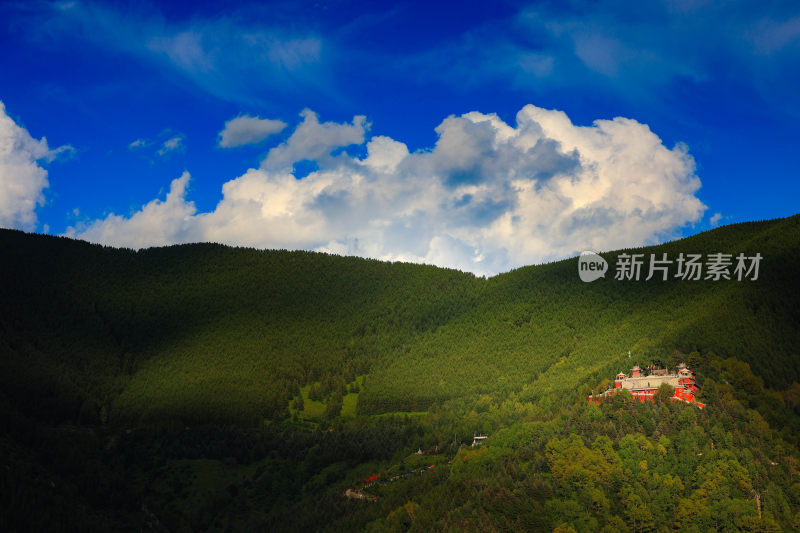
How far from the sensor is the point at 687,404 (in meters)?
200

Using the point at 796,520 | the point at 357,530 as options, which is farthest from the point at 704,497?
the point at 357,530

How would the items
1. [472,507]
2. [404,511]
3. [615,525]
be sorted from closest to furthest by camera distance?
[615,525] < [472,507] < [404,511]

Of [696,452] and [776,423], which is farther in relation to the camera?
[776,423]

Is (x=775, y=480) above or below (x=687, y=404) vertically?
below

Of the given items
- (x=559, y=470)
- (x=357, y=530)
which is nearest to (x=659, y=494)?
(x=559, y=470)

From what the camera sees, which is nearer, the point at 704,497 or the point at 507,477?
the point at 704,497

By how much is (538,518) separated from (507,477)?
59.0 ft

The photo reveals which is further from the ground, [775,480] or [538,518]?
[775,480]

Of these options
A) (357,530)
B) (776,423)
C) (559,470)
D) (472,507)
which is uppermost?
(776,423)

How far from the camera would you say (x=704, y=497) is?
172250 mm

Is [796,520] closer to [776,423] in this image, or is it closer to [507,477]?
[776,423]

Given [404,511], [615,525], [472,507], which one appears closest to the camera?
[615,525]

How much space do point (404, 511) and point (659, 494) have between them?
199ft

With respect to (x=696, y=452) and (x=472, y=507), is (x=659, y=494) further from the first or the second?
(x=472, y=507)
